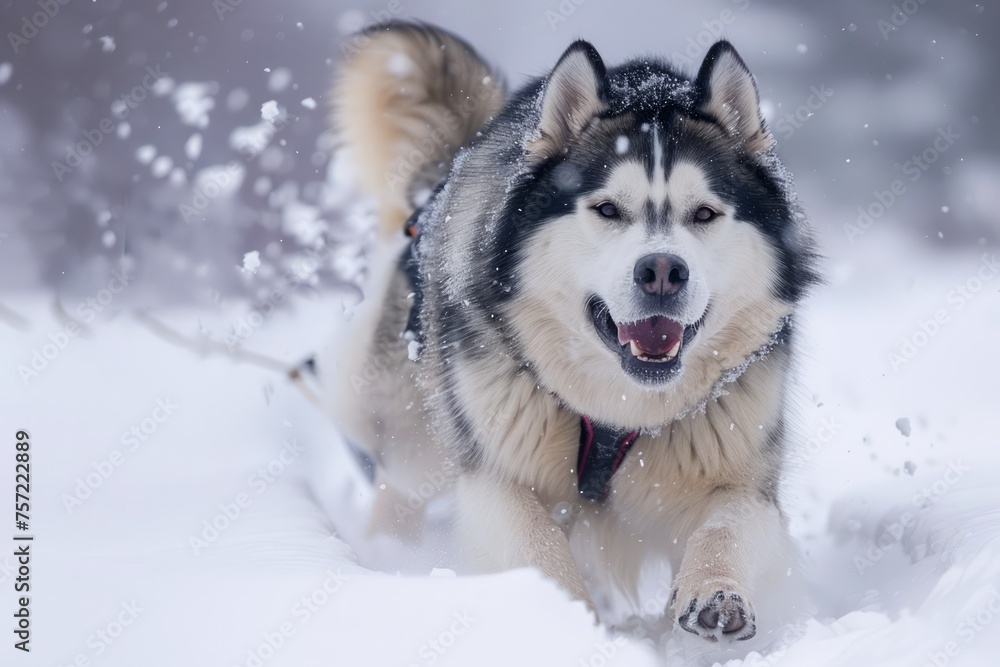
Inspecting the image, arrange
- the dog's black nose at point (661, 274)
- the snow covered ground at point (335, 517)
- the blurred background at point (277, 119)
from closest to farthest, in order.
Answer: the snow covered ground at point (335, 517) < the dog's black nose at point (661, 274) < the blurred background at point (277, 119)

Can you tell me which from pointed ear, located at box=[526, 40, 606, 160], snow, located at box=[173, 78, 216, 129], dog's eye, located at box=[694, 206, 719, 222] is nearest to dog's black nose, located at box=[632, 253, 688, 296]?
dog's eye, located at box=[694, 206, 719, 222]

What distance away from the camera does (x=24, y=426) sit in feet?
10.7

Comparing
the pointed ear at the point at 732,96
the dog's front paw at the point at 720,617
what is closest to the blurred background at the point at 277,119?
the pointed ear at the point at 732,96

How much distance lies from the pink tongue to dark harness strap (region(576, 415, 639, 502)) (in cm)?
32

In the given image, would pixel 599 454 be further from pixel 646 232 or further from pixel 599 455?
pixel 646 232

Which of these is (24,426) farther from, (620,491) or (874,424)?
(874,424)

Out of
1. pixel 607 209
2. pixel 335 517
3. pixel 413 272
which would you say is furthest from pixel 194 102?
pixel 607 209

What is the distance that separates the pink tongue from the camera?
197 centimetres

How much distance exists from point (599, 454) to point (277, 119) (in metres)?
4.68

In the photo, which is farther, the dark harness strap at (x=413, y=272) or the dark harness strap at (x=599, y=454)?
the dark harness strap at (x=413, y=272)

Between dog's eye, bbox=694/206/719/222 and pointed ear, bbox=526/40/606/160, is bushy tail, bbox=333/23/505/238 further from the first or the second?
dog's eye, bbox=694/206/719/222

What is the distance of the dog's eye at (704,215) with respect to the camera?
Result: 6.58 ft

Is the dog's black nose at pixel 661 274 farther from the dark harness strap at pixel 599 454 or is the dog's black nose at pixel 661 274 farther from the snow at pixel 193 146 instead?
the snow at pixel 193 146

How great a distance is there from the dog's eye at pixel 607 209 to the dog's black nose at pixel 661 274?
0.70 feet
